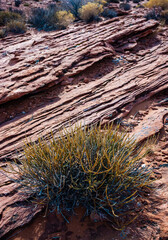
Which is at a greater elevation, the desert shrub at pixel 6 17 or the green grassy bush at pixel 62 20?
the desert shrub at pixel 6 17

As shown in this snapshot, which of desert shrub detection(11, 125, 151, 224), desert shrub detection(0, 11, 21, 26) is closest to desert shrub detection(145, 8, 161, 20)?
desert shrub detection(0, 11, 21, 26)

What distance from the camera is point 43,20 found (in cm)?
1157

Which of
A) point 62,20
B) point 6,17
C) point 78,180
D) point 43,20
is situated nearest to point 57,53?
point 62,20

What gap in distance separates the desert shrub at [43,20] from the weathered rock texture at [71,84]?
3079 mm

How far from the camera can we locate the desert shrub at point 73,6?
12360mm

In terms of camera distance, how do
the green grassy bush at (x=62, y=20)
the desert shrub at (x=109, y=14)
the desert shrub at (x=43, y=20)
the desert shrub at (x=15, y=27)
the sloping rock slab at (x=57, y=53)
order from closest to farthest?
the sloping rock slab at (x=57, y=53) → the green grassy bush at (x=62, y=20) → the desert shrub at (x=15, y=27) → the desert shrub at (x=43, y=20) → the desert shrub at (x=109, y=14)

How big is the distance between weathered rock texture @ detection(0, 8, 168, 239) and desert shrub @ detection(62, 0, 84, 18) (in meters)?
5.30

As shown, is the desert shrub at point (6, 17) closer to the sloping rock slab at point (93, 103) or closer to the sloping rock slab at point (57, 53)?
the sloping rock slab at point (57, 53)

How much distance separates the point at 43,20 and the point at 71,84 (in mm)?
8212

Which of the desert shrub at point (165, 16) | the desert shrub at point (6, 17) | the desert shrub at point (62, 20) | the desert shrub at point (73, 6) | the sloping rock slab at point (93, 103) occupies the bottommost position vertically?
the sloping rock slab at point (93, 103)

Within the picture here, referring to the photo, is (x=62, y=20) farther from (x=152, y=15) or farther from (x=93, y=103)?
(x=93, y=103)

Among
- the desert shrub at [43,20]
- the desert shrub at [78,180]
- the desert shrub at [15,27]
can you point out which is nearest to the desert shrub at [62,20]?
the desert shrub at [43,20]

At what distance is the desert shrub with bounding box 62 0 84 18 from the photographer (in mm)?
12360

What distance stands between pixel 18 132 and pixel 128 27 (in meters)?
7.36
